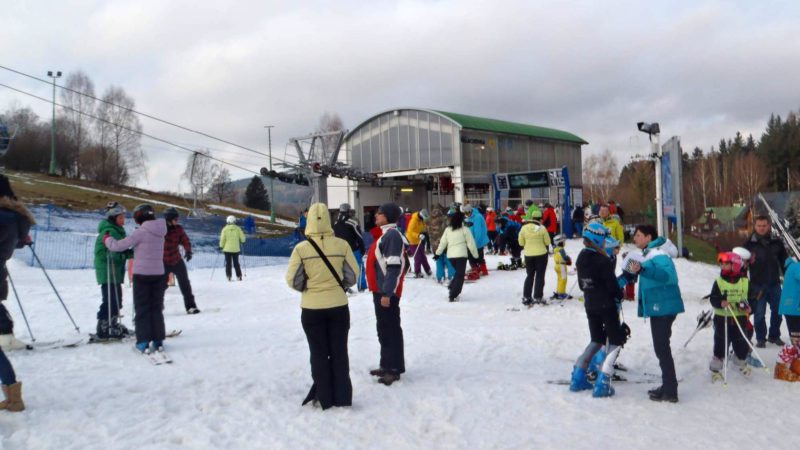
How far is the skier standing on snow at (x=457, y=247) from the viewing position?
1022cm

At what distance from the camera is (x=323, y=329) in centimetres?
488

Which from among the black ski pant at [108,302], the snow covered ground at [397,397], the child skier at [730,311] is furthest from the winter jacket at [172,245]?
the child skier at [730,311]

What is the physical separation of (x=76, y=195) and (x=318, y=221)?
4585 centimetres

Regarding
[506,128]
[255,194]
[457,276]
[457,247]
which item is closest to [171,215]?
[457,247]

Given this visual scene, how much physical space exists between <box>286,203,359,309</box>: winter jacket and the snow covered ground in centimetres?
96

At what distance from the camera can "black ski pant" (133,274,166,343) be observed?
21.4ft

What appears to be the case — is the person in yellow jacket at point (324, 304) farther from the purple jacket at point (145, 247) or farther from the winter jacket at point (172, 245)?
the winter jacket at point (172, 245)

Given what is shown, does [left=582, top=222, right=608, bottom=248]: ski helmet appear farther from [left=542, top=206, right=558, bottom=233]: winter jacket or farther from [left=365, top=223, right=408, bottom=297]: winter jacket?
[left=542, top=206, right=558, bottom=233]: winter jacket

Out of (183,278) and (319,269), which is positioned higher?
(319,269)

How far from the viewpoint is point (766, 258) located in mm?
7027

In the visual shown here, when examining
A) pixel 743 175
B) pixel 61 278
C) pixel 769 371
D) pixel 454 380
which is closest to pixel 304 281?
pixel 454 380

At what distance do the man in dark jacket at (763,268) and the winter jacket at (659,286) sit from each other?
8.46 feet

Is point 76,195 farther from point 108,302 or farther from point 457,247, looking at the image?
point 457,247

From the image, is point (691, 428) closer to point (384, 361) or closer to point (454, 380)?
point (454, 380)
